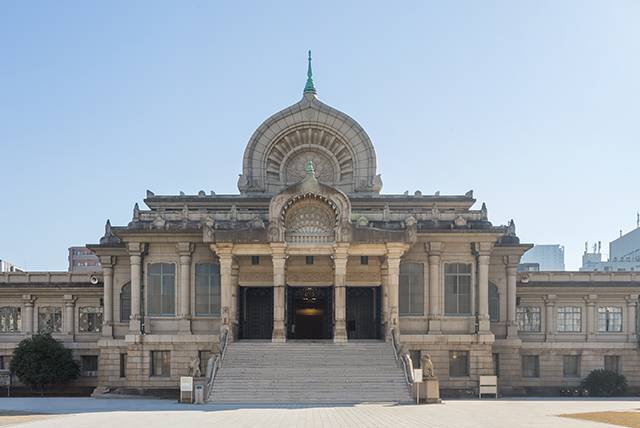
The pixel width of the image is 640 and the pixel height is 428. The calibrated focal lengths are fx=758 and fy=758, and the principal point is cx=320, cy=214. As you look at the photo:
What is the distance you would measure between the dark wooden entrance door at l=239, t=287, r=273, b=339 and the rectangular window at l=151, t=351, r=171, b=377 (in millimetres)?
6232

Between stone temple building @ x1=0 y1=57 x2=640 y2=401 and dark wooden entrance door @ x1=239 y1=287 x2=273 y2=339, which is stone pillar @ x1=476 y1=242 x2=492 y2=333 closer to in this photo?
stone temple building @ x1=0 y1=57 x2=640 y2=401

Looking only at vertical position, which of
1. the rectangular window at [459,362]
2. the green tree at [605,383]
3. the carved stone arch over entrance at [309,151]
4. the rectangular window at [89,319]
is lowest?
the green tree at [605,383]

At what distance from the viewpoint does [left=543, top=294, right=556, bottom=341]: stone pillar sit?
60469mm

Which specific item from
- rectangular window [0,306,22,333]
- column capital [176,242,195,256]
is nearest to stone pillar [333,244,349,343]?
column capital [176,242,195,256]

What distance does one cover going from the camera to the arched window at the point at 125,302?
56531 mm

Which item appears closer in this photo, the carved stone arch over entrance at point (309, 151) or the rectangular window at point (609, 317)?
the rectangular window at point (609, 317)

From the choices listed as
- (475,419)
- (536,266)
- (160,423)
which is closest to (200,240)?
(160,423)

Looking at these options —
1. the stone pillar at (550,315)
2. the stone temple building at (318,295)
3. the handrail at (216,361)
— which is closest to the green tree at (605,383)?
the stone temple building at (318,295)

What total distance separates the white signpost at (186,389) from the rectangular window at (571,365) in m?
31.6

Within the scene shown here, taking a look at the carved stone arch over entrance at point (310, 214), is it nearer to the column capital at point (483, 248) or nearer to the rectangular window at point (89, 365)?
the column capital at point (483, 248)

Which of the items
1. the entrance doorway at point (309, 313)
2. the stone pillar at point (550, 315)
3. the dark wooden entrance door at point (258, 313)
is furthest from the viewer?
the stone pillar at point (550, 315)

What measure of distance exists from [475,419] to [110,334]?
104ft

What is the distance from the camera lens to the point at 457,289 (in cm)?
5447

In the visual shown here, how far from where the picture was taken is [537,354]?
196 ft
